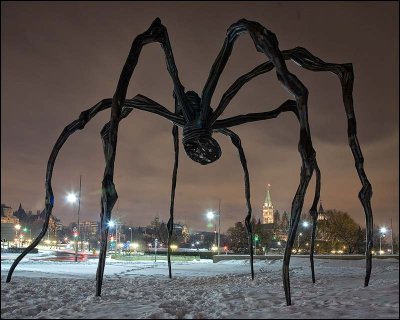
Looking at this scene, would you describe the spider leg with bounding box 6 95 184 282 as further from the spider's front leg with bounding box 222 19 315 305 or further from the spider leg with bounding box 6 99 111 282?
the spider's front leg with bounding box 222 19 315 305

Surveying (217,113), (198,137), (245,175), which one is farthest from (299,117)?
(245,175)

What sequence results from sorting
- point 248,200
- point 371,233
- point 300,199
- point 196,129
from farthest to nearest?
point 248,200 < point 196,129 < point 371,233 < point 300,199

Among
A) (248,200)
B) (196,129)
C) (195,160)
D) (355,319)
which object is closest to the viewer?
(355,319)

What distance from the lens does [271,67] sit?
6.75 metres

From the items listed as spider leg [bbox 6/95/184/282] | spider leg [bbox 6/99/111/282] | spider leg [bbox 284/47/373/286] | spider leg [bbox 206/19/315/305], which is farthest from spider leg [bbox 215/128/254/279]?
spider leg [bbox 206/19/315/305]

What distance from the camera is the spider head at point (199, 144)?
22.6ft

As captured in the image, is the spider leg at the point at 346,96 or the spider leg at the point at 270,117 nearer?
the spider leg at the point at 346,96

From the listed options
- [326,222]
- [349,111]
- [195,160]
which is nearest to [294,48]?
[349,111]

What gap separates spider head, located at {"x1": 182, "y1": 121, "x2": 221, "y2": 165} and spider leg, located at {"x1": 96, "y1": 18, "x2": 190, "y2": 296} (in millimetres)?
266

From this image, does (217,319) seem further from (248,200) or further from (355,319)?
(248,200)

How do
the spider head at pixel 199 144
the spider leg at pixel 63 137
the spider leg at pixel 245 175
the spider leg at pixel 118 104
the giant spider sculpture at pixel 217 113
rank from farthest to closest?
the spider leg at pixel 245 175, the spider leg at pixel 63 137, the spider head at pixel 199 144, the spider leg at pixel 118 104, the giant spider sculpture at pixel 217 113

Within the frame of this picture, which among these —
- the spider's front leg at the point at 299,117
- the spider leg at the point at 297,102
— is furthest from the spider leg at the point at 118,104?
the spider's front leg at the point at 299,117

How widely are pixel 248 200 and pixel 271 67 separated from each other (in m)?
3.77

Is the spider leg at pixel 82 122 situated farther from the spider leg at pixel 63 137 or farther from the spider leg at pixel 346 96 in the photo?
the spider leg at pixel 346 96
